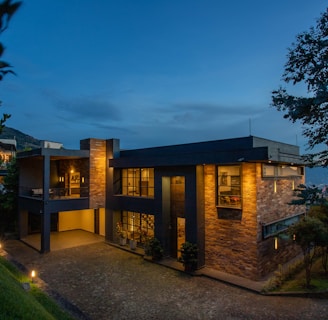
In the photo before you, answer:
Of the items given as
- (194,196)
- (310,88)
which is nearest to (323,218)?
(194,196)

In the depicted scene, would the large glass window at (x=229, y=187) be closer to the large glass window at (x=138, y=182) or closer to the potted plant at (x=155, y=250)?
the potted plant at (x=155, y=250)

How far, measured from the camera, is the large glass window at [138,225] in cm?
1674

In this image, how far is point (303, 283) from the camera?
37.0 ft

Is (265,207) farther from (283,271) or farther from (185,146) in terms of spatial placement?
(185,146)

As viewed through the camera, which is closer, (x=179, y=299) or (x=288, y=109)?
(x=288, y=109)

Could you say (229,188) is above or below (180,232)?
above

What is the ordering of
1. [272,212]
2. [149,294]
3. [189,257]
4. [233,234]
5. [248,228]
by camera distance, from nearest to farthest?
[149,294], [248,228], [233,234], [189,257], [272,212]

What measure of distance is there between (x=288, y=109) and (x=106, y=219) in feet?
51.8

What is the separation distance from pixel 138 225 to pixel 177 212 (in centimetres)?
380

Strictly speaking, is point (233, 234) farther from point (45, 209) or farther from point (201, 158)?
point (45, 209)

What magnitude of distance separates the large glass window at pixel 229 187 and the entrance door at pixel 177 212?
2.34m

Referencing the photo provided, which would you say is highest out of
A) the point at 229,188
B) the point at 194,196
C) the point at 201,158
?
the point at 201,158

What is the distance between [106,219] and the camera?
19297mm

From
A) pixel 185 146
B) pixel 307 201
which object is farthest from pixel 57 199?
pixel 307 201
